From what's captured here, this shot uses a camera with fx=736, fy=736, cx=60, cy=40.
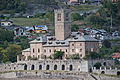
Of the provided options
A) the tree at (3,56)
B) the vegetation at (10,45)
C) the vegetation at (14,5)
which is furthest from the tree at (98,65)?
the vegetation at (14,5)

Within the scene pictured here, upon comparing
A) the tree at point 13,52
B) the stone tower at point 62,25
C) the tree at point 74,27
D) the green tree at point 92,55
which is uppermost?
the stone tower at point 62,25

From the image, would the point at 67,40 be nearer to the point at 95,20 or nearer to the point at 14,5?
the point at 95,20

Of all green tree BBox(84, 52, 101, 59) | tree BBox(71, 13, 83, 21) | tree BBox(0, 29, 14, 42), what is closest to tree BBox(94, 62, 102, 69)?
green tree BBox(84, 52, 101, 59)

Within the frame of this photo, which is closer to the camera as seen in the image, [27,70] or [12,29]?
[27,70]

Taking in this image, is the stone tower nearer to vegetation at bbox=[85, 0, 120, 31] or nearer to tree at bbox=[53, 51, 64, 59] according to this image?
tree at bbox=[53, 51, 64, 59]

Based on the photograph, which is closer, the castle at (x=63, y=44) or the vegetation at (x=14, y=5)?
the castle at (x=63, y=44)

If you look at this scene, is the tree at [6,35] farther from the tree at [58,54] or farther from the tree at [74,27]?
the tree at [58,54]

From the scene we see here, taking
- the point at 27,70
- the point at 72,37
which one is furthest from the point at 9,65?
the point at 72,37

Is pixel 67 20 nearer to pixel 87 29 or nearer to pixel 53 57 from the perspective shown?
pixel 53 57
